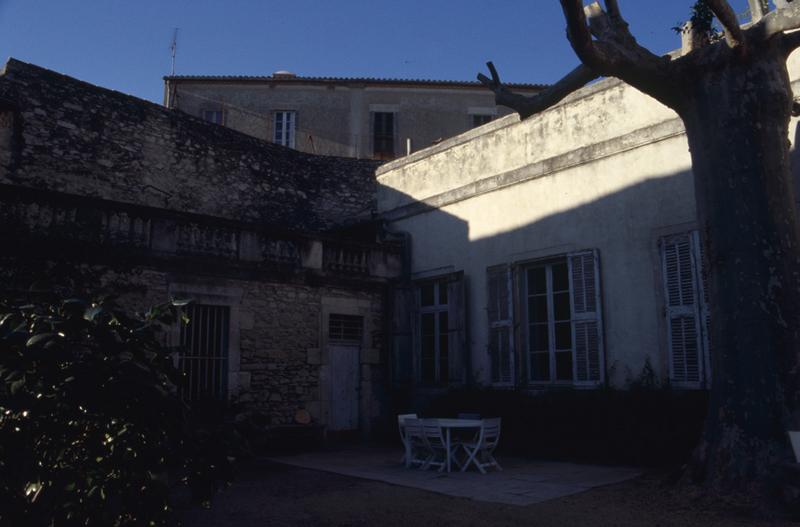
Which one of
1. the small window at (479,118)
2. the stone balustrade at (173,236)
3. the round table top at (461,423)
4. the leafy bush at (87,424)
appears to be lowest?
the round table top at (461,423)

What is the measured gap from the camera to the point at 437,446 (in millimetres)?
7199

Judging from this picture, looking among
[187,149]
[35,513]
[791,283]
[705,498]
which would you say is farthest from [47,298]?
[187,149]

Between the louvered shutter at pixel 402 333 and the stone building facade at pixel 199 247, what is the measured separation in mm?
Result: 268

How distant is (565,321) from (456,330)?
1799mm

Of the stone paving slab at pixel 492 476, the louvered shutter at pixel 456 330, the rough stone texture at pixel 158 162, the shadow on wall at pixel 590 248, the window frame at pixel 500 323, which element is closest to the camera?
the stone paving slab at pixel 492 476

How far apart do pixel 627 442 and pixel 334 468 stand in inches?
129

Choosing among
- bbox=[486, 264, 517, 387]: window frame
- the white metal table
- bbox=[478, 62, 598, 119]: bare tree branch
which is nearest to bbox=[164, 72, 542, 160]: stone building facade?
bbox=[486, 264, 517, 387]: window frame

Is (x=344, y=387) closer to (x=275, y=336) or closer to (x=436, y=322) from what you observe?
(x=275, y=336)

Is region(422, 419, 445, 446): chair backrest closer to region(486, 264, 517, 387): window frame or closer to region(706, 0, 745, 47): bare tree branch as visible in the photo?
region(486, 264, 517, 387): window frame

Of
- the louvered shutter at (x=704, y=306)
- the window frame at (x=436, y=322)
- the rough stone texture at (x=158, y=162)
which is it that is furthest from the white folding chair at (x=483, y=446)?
the rough stone texture at (x=158, y=162)

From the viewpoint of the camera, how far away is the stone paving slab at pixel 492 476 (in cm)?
581

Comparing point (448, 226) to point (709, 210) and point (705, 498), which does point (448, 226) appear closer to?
point (709, 210)

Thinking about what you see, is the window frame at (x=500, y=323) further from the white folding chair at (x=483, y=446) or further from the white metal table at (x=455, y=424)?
the white metal table at (x=455, y=424)

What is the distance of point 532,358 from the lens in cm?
900
